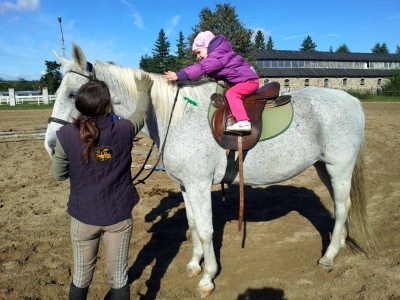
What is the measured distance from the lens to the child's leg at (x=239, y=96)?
10.1 ft

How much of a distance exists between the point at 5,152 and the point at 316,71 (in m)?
51.2

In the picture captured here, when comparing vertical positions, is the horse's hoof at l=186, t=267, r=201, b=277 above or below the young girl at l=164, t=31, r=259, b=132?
below

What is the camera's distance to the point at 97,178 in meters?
2.20

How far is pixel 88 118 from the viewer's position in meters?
2.17

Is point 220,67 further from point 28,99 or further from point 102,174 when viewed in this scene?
point 28,99

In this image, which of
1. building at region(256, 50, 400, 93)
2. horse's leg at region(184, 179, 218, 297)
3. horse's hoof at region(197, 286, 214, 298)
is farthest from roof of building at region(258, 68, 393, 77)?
horse's hoof at region(197, 286, 214, 298)

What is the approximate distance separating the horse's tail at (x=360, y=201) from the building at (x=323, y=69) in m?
44.8

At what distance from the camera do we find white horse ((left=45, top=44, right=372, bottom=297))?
9.96 feet

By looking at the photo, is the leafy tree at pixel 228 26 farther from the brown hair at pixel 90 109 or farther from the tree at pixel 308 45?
the tree at pixel 308 45

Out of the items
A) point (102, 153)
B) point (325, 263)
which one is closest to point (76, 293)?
point (102, 153)

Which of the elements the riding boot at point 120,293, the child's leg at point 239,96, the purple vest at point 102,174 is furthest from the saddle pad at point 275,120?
the riding boot at point 120,293

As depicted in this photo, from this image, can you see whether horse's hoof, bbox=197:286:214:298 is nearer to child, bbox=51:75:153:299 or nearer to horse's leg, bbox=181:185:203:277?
horse's leg, bbox=181:185:203:277

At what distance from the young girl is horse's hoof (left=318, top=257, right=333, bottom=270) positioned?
1844 millimetres

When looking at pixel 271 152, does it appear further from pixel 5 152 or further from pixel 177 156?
pixel 5 152
